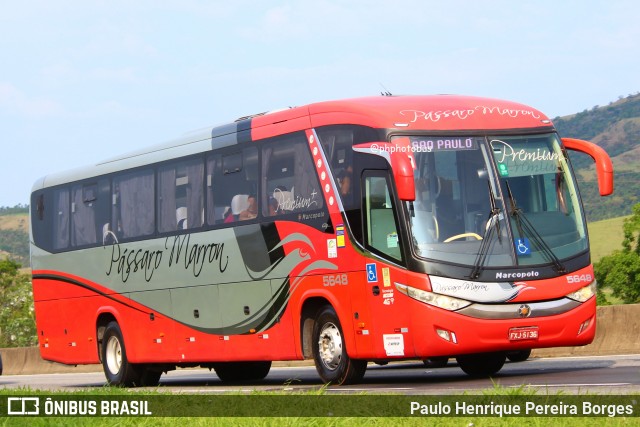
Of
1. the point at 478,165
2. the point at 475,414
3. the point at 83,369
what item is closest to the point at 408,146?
the point at 478,165

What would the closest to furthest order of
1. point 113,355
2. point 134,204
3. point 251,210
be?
point 251,210 < point 134,204 < point 113,355

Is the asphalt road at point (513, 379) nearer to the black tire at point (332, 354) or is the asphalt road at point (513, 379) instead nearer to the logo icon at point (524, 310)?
the black tire at point (332, 354)

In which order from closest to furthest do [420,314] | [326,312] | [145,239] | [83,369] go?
1. [420,314]
2. [326,312]
3. [145,239]
4. [83,369]

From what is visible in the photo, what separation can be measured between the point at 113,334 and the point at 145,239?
2.29 meters

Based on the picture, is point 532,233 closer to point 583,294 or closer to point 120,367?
point 583,294

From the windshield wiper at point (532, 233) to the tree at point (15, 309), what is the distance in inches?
2632

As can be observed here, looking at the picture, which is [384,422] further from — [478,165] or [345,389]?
[478,165]

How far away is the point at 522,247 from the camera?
52.0 ft

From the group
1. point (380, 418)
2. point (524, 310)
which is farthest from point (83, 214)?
point (380, 418)

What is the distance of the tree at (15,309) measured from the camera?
8181 centimetres

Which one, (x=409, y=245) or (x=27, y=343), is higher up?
(x=409, y=245)

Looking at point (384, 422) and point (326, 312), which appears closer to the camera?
point (384, 422)

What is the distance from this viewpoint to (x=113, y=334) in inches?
908

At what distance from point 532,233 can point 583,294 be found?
3.34 ft
